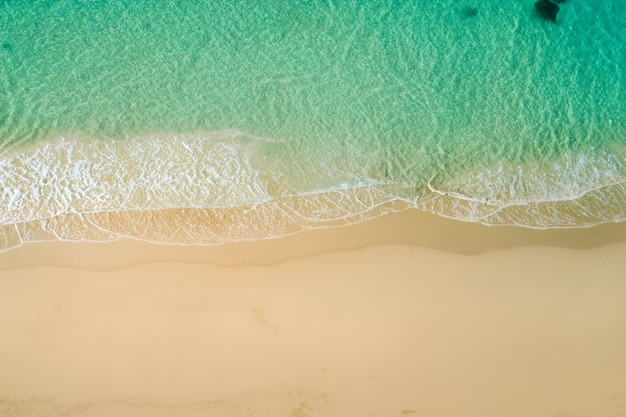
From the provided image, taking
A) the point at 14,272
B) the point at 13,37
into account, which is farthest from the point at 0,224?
the point at 13,37

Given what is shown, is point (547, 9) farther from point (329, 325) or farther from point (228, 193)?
point (329, 325)

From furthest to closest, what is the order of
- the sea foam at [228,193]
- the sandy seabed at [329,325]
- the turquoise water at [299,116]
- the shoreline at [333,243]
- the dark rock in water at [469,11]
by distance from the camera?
the dark rock in water at [469,11], the turquoise water at [299,116], the sea foam at [228,193], the shoreline at [333,243], the sandy seabed at [329,325]

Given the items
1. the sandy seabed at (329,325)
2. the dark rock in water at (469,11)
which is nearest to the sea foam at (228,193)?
the sandy seabed at (329,325)

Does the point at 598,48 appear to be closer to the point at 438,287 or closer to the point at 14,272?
the point at 438,287

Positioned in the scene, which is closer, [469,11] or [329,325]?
[329,325]

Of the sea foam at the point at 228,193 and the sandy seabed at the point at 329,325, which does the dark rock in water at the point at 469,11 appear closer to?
the sea foam at the point at 228,193

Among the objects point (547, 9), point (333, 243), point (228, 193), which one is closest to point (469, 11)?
point (547, 9)
